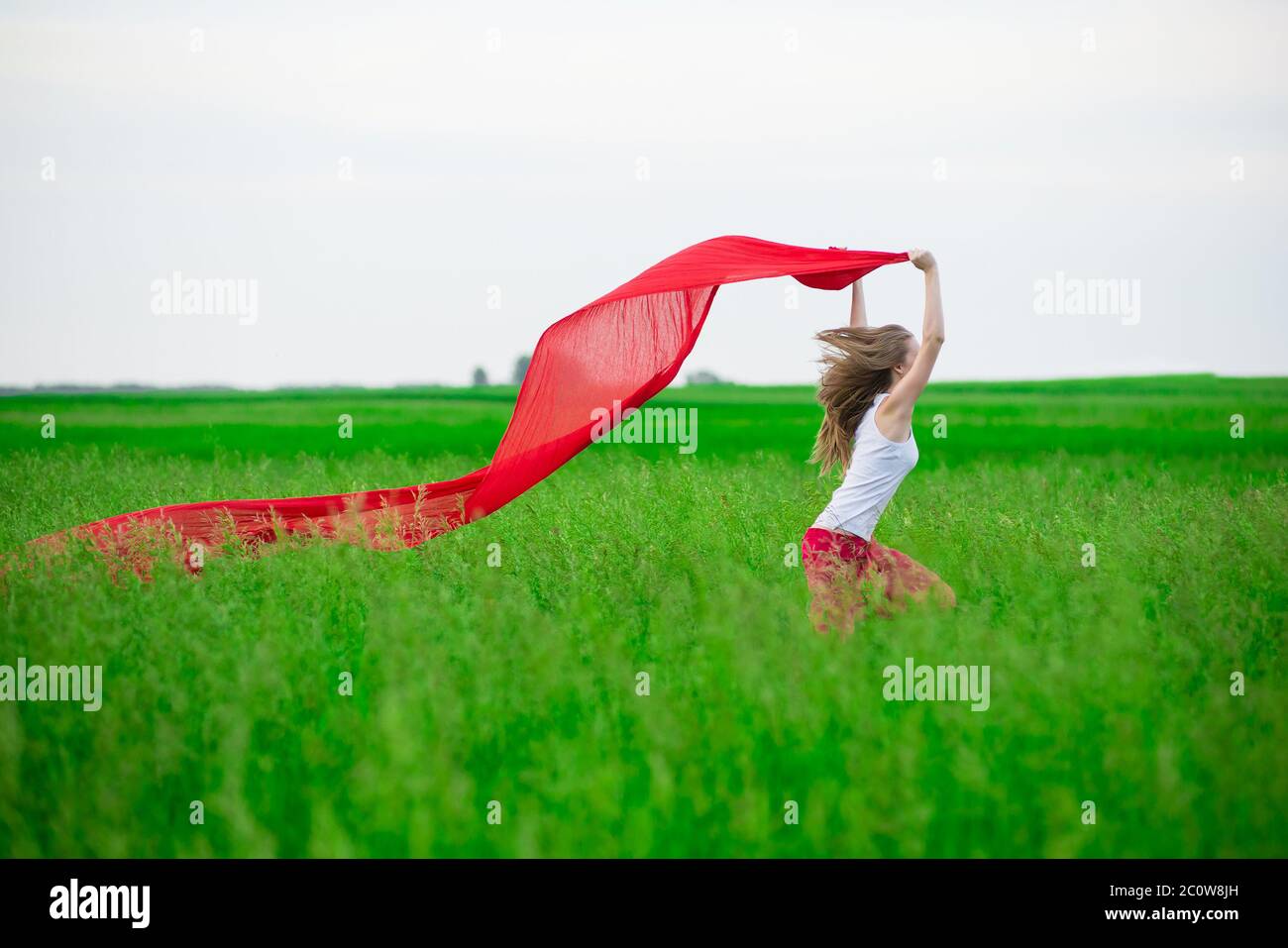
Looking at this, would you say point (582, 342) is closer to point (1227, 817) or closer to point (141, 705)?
point (141, 705)

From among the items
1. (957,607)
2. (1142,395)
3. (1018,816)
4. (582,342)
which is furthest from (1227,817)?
(1142,395)

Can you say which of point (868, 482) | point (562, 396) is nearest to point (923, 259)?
point (868, 482)

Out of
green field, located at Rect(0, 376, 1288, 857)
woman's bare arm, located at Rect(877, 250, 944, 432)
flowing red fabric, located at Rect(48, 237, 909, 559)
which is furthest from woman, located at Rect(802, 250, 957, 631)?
flowing red fabric, located at Rect(48, 237, 909, 559)

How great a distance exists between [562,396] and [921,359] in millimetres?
2650

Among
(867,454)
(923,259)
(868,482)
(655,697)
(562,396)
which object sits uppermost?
(923,259)

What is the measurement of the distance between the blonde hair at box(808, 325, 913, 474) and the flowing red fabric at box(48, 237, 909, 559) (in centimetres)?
122

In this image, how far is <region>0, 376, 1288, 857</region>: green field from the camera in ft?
12.3

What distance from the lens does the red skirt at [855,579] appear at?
5.50 m

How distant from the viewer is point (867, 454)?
5906mm

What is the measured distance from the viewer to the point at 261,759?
407 cm

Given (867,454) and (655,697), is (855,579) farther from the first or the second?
(655,697)
